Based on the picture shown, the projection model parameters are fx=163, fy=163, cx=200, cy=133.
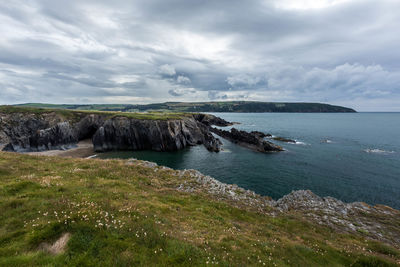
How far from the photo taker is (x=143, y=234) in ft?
27.6

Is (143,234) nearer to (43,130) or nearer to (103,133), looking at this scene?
(103,133)

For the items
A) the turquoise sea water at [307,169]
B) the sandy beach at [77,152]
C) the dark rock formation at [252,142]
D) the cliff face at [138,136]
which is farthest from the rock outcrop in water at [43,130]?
the dark rock formation at [252,142]

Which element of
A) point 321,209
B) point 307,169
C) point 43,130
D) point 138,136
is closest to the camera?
point 321,209

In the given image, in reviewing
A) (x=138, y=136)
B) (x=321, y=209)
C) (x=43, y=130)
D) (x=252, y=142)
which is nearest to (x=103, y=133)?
(x=138, y=136)

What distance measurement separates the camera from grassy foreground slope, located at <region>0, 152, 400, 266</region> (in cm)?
664

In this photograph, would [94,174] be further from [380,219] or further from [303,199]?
[380,219]

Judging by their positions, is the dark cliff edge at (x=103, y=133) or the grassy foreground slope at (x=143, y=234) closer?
the grassy foreground slope at (x=143, y=234)

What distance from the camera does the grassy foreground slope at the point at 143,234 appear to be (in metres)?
6.64

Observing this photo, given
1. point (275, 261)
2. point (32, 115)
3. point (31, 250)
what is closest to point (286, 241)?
point (275, 261)

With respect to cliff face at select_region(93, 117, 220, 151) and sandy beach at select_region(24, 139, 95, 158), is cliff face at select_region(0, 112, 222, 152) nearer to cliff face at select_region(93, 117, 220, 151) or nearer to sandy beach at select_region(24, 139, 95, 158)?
cliff face at select_region(93, 117, 220, 151)

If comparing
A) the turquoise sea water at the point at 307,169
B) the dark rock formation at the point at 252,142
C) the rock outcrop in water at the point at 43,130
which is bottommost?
the turquoise sea water at the point at 307,169

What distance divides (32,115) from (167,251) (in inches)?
3587

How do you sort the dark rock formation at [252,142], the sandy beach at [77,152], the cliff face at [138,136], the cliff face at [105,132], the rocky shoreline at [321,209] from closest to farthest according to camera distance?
the rocky shoreline at [321,209], the sandy beach at [77,152], the cliff face at [105,132], the cliff face at [138,136], the dark rock formation at [252,142]

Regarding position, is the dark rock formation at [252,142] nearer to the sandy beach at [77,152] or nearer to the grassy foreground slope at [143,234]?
the grassy foreground slope at [143,234]
